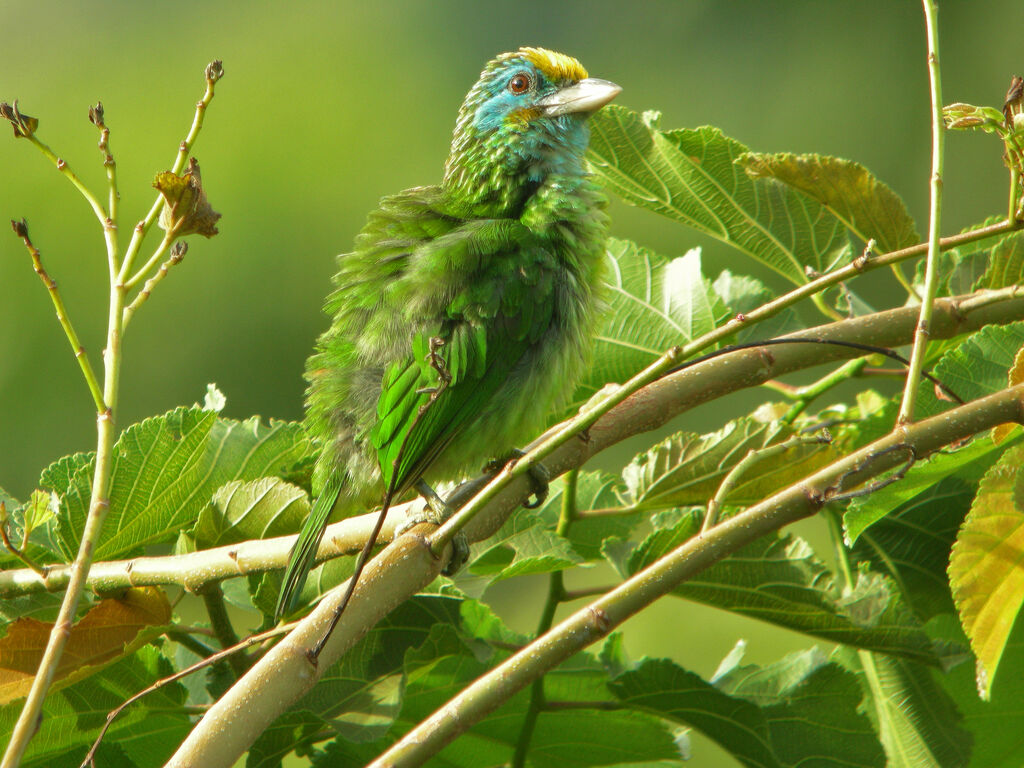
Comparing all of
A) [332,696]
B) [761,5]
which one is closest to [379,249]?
[332,696]

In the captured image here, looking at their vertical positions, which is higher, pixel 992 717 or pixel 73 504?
pixel 73 504

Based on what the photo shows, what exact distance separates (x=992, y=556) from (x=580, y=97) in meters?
1.34

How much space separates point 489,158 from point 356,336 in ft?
1.68

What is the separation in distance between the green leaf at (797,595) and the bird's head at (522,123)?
89cm

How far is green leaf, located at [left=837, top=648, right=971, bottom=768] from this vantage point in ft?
4.64

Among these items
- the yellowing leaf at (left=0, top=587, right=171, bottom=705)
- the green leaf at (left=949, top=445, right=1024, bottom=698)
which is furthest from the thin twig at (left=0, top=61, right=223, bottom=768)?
the green leaf at (left=949, top=445, right=1024, bottom=698)

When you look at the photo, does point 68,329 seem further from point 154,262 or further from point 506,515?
point 506,515

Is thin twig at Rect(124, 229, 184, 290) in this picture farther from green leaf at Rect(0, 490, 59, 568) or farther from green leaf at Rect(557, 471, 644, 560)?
green leaf at Rect(557, 471, 644, 560)

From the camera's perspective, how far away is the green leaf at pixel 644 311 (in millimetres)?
1729

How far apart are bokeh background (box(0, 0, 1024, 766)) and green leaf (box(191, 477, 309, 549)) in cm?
527

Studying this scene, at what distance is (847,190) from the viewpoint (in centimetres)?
149

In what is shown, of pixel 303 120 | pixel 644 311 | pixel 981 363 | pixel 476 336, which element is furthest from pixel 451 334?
pixel 303 120

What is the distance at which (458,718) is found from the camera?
0.91m

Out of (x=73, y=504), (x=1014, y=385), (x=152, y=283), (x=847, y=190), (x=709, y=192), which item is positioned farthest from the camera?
(x=709, y=192)
